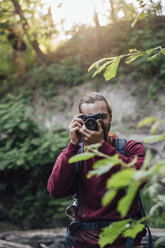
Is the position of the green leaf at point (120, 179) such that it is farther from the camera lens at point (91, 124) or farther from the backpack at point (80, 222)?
the backpack at point (80, 222)

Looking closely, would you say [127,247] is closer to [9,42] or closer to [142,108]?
[142,108]

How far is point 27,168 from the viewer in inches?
231

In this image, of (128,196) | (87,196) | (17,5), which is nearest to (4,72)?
(17,5)

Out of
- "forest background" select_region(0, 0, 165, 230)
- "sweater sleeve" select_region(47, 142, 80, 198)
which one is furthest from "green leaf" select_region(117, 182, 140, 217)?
"forest background" select_region(0, 0, 165, 230)

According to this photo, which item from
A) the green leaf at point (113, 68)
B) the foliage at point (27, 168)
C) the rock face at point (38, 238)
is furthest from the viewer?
the foliage at point (27, 168)

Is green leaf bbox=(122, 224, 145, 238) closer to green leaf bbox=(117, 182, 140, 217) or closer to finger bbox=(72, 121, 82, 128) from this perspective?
green leaf bbox=(117, 182, 140, 217)

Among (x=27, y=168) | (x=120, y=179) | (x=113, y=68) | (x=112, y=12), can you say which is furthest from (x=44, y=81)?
(x=120, y=179)

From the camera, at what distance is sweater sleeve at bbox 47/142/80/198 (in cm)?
192

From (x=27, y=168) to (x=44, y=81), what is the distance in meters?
5.13

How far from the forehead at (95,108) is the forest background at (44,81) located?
8.47 ft

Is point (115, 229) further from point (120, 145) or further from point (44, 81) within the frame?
point (44, 81)

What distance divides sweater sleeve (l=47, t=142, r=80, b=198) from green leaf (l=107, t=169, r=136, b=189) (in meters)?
1.30

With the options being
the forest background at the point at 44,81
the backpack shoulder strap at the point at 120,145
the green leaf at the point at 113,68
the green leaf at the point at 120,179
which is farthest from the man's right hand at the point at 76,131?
the forest background at the point at 44,81

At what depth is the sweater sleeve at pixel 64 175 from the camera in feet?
6.31
